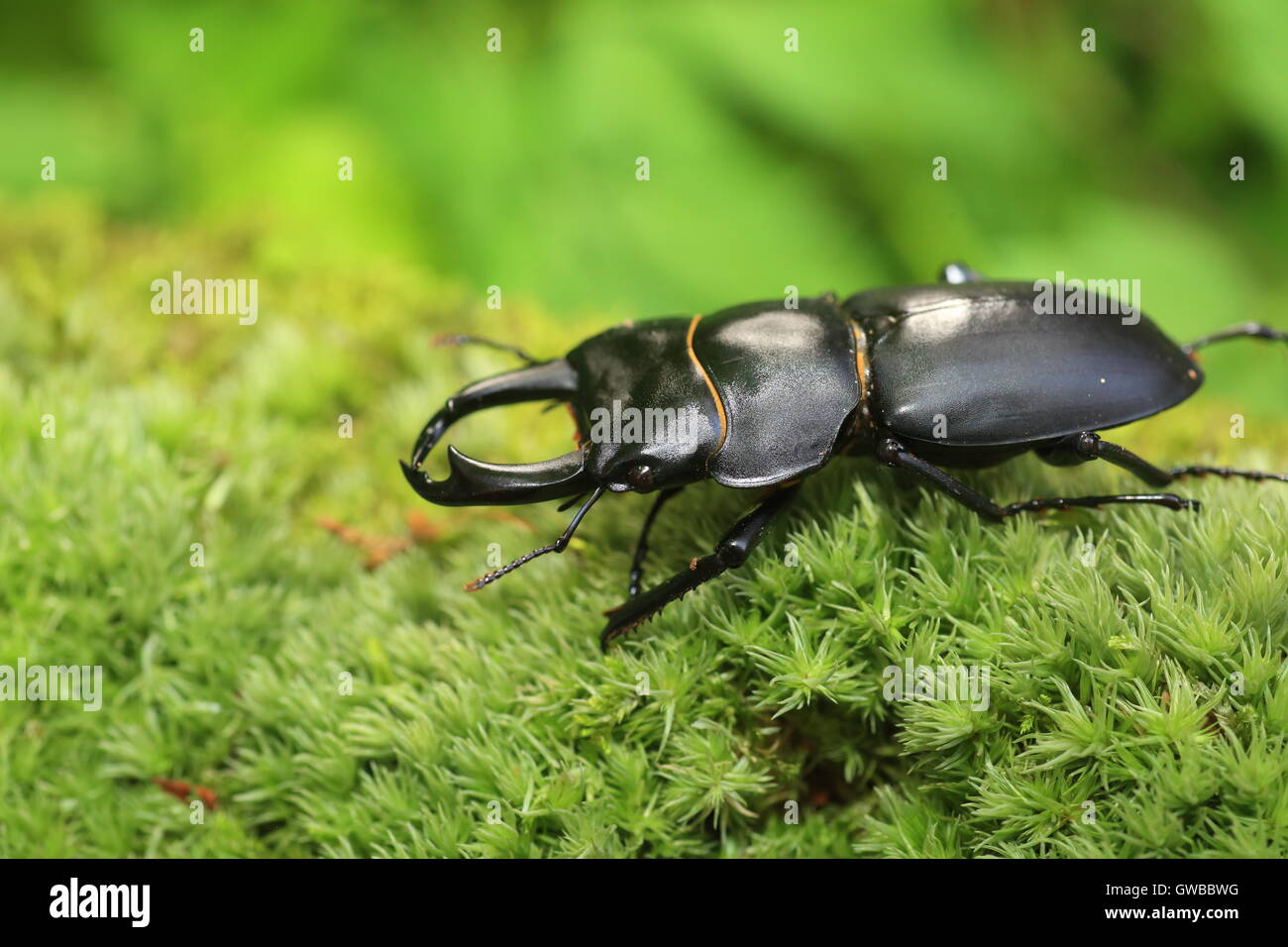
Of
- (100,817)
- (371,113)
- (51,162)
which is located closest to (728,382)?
(100,817)

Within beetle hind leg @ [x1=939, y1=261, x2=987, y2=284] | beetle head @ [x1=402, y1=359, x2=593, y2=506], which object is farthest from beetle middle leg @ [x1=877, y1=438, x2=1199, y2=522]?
beetle hind leg @ [x1=939, y1=261, x2=987, y2=284]

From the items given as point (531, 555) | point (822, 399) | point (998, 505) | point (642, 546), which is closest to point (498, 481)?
point (531, 555)

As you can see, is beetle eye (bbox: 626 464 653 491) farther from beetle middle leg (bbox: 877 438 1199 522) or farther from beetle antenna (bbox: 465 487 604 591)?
beetle middle leg (bbox: 877 438 1199 522)

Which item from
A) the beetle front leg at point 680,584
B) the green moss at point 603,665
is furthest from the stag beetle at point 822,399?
the green moss at point 603,665

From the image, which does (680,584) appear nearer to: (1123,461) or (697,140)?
(1123,461)

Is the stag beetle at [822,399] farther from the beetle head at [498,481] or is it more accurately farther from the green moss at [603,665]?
the green moss at [603,665]
